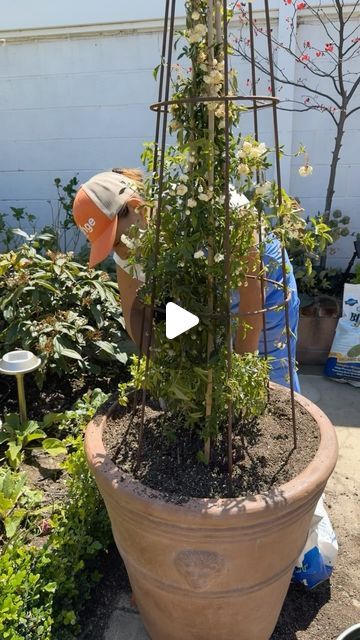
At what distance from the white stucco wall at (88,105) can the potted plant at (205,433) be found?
323 centimetres

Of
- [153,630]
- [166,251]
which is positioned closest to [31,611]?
[153,630]

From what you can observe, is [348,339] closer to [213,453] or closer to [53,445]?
[53,445]

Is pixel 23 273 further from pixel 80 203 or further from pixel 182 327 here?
pixel 182 327

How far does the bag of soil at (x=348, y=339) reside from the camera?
3.80 m

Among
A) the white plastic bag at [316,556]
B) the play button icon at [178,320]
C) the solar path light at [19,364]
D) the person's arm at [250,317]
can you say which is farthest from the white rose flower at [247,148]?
the solar path light at [19,364]

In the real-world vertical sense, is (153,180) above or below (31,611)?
above

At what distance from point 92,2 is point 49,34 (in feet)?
1.58

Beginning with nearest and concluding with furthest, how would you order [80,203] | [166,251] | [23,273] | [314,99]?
[166,251]
[80,203]
[23,273]
[314,99]

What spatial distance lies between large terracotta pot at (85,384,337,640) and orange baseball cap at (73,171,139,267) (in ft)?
2.41

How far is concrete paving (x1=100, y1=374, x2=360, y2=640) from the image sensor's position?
6.40 ft

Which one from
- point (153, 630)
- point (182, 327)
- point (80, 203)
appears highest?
point (80, 203)

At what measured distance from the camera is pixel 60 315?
3086 millimetres

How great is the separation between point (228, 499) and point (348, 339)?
264cm

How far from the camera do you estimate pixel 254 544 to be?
1443 mm
